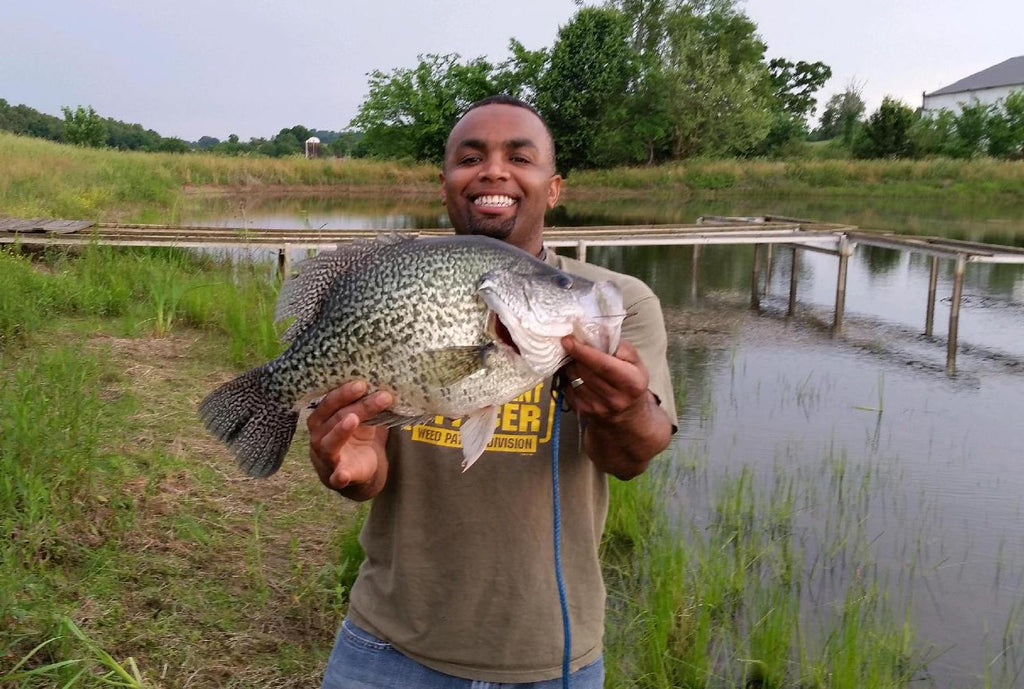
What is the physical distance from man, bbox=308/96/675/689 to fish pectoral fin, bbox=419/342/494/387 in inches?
6.6

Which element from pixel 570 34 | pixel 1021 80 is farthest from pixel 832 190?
pixel 1021 80

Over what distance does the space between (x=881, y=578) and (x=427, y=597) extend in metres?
4.21

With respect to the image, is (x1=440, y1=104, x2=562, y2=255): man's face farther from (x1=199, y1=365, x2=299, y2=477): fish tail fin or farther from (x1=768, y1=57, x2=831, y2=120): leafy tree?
(x1=768, y1=57, x2=831, y2=120): leafy tree

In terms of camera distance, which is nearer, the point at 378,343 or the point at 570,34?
the point at 378,343

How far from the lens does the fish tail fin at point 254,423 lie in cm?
197

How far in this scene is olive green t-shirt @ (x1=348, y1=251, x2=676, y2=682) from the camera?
1.92 metres

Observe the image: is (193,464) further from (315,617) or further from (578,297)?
(578,297)

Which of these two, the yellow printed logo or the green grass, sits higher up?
the yellow printed logo

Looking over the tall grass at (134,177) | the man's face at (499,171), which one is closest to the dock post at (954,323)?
the man's face at (499,171)

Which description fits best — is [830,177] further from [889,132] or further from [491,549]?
[491,549]

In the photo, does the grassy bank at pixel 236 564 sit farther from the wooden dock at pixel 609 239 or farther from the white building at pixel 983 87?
the white building at pixel 983 87

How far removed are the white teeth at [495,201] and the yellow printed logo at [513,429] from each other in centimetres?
52

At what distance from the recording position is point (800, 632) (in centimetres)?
435

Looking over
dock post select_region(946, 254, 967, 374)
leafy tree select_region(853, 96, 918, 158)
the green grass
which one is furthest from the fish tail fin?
leafy tree select_region(853, 96, 918, 158)
